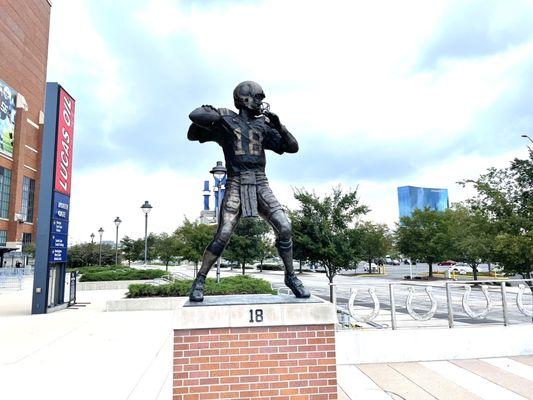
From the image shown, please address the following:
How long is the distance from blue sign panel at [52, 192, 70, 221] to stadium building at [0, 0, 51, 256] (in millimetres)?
42272

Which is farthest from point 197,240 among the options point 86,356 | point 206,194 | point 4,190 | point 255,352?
point 4,190

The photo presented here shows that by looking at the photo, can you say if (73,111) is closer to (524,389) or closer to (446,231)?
(524,389)

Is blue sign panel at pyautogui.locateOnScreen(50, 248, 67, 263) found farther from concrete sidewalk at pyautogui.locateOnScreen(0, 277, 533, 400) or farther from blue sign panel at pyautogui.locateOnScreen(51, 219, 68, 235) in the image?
concrete sidewalk at pyautogui.locateOnScreen(0, 277, 533, 400)

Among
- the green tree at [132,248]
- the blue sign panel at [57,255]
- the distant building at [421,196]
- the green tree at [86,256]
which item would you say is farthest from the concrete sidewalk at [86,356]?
the distant building at [421,196]

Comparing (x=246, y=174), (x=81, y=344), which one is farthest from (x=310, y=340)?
(x=81, y=344)

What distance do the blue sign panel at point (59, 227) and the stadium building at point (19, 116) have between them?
42247 mm

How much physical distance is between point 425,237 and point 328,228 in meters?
20.2

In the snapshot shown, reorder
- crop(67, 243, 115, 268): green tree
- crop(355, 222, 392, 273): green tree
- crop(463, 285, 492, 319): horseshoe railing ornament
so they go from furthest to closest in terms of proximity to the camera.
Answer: crop(67, 243, 115, 268): green tree < crop(355, 222, 392, 273): green tree < crop(463, 285, 492, 319): horseshoe railing ornament

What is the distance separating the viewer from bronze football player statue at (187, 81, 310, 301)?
4246 mm

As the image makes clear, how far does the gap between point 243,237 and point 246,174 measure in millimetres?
20961

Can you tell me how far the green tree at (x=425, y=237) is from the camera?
2866cm

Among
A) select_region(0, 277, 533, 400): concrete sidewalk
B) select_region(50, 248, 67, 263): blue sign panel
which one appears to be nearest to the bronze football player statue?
select_region(0, 277, 533, 400): concrete sidewalk

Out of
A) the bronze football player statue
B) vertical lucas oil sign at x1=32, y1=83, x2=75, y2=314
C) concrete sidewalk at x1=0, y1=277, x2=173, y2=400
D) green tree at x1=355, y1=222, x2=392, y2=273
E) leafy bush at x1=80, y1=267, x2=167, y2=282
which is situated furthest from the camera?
leafy bush at x1=80, y1=267, x2=167, y2=282

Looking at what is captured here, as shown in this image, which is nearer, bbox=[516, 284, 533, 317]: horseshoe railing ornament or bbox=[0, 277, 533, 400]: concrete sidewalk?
bbox=[0, 277, 533, 400]: concrete sidewalk
